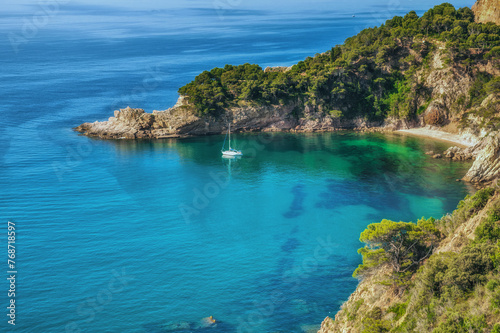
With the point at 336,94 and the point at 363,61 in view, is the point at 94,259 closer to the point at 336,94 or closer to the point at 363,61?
the point at 336,94

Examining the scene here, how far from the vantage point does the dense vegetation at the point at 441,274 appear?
22906 mm

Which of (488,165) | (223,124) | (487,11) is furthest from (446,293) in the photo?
(487,11)

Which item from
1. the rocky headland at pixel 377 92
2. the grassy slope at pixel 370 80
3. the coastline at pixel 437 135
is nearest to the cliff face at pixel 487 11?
the rocky headland at pixel 377 92

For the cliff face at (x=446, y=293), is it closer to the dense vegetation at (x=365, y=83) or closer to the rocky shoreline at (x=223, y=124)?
the rocky shoreline at (x=223, y=124)

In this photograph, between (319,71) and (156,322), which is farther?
(319,71)

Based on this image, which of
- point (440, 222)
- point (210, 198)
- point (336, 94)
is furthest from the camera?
point (336, 94)

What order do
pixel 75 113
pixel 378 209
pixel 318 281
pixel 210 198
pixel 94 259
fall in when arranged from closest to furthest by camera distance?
pixel 318 281, pixel 94 259, pixel 378 209, pixel 210 198, pixel 75 113

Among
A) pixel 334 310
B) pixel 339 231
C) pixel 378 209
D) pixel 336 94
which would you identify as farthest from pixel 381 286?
pixel 336 94

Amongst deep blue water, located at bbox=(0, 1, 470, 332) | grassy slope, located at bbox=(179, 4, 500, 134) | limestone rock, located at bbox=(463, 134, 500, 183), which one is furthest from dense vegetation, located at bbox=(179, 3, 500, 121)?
limestone rock, located at bbox=(463, 134, 500, 183)

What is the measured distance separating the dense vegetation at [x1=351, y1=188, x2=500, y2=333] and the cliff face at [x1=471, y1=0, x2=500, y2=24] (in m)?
79.0

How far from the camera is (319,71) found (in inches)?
3821

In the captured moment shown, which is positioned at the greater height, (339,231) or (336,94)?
(336,94)

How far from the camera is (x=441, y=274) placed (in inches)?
1014

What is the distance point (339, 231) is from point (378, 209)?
848cm
